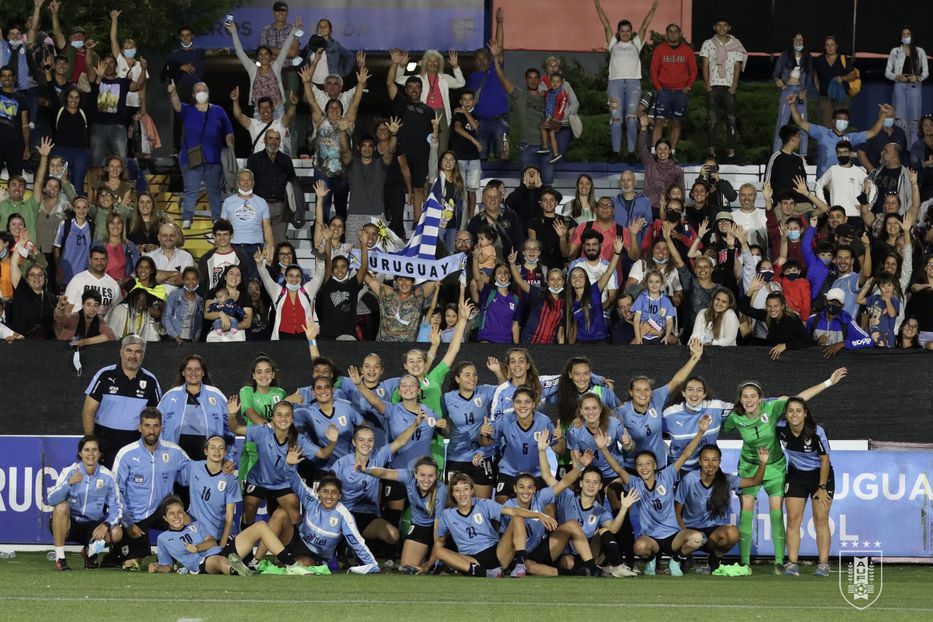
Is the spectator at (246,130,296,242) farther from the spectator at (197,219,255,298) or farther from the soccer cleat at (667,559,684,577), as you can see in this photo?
the soccer cleat at (667,559,684,577)

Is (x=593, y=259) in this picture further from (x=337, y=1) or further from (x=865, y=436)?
(x=337, y=1)

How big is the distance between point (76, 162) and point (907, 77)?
39.7 ft

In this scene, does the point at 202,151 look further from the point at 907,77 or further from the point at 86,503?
the point at 907,77

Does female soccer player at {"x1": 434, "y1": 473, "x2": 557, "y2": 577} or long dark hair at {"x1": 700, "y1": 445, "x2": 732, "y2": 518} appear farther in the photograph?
long dark hair at {"x1": 700, "y1": 445, "x2": 732, "y2": 518}

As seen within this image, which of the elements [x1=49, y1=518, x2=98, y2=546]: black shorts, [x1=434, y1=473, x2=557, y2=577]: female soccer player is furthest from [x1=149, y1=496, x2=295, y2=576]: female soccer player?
Answer: [x1=434, y1=473, x2=557, y2=577]: female soccer player

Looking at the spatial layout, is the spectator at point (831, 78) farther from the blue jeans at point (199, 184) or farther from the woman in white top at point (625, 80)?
the blue jeans at point (199, 184)

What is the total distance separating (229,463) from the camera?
1400cm

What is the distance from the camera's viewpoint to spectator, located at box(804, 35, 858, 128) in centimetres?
2275

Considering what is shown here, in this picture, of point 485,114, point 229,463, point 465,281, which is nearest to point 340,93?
point 485,114

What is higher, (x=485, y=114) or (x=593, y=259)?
(x=485, y=114)

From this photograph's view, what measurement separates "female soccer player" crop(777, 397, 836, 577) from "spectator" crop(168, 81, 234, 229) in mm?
8837

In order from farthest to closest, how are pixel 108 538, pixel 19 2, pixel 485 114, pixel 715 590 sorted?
pixel 19 2 < pixel 485 114 < pixel 108 538 < pixel 715 590

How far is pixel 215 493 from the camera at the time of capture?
13945 millimetres

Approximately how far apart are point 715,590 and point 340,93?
10.6 m
